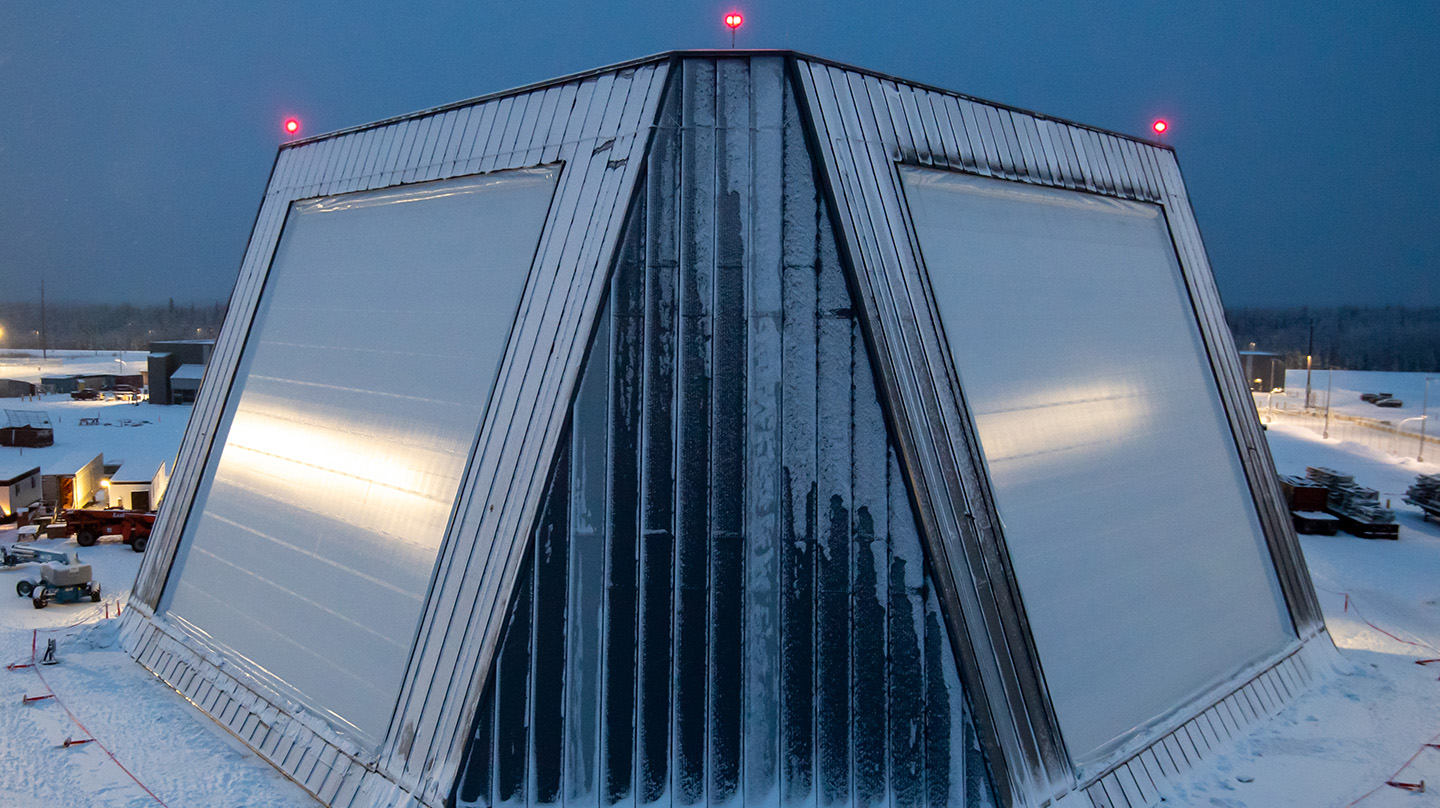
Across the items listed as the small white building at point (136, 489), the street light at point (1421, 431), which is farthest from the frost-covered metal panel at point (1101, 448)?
the street light at point (1421, 431)

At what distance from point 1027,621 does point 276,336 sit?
483 inches

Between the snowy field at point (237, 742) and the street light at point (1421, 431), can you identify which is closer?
the snowy field at point (237, 742)

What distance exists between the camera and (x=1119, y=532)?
34.0 feet

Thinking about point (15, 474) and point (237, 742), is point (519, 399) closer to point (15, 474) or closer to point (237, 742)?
point (237, 742)

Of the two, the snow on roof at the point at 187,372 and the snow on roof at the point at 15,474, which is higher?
the snow on roof at the point at 187,372

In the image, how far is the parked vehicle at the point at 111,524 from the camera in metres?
21.3

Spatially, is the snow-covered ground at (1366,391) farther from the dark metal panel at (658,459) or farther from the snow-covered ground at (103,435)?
the snow-covered ground at (103,435)

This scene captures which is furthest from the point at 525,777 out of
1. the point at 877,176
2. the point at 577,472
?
the point at 877,176

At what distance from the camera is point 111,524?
22.0 metres

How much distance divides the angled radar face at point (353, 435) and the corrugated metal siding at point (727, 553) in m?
1.82

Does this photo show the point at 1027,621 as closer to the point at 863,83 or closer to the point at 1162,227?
the point at 863,83

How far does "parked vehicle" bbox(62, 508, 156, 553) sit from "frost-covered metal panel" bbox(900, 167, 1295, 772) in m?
22.5

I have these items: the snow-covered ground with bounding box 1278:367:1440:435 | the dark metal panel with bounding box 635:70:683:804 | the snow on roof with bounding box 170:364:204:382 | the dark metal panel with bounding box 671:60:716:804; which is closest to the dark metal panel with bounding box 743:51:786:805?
the dark metal panel with bounding box 671:60:716:804

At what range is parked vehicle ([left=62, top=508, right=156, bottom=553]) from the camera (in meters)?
21.3
